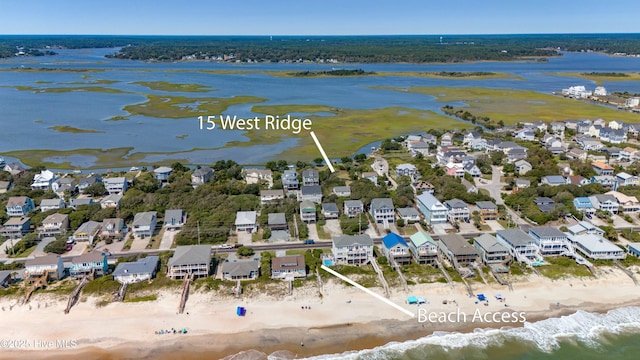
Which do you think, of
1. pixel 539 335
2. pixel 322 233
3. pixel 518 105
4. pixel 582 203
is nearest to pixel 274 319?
pixel 322 233

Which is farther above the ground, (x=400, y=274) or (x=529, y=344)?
(x=400, y=274)

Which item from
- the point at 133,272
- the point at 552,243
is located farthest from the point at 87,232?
the point at 552,243

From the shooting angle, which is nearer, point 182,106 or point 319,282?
point 319,282

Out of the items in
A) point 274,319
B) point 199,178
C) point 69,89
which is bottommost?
point 274,319

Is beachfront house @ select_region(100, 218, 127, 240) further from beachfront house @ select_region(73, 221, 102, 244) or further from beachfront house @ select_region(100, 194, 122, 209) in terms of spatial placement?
beachfront house @ select_region(100, 194, 122, 209)

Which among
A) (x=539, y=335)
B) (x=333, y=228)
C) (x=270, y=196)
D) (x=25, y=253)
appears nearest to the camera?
(x=539, y=335)

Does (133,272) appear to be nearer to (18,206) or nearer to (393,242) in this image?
(393,242)

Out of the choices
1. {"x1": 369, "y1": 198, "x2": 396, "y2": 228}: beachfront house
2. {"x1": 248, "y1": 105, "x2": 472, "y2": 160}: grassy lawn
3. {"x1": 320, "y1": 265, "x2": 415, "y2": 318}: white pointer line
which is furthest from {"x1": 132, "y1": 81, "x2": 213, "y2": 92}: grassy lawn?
{"x1": 320, "y1": 265, "x2": 415, "y2": 318}: white pointer line

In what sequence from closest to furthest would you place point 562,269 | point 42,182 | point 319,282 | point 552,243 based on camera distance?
point 319,282 < point 562,269 < point 552,243 < point 42,182
